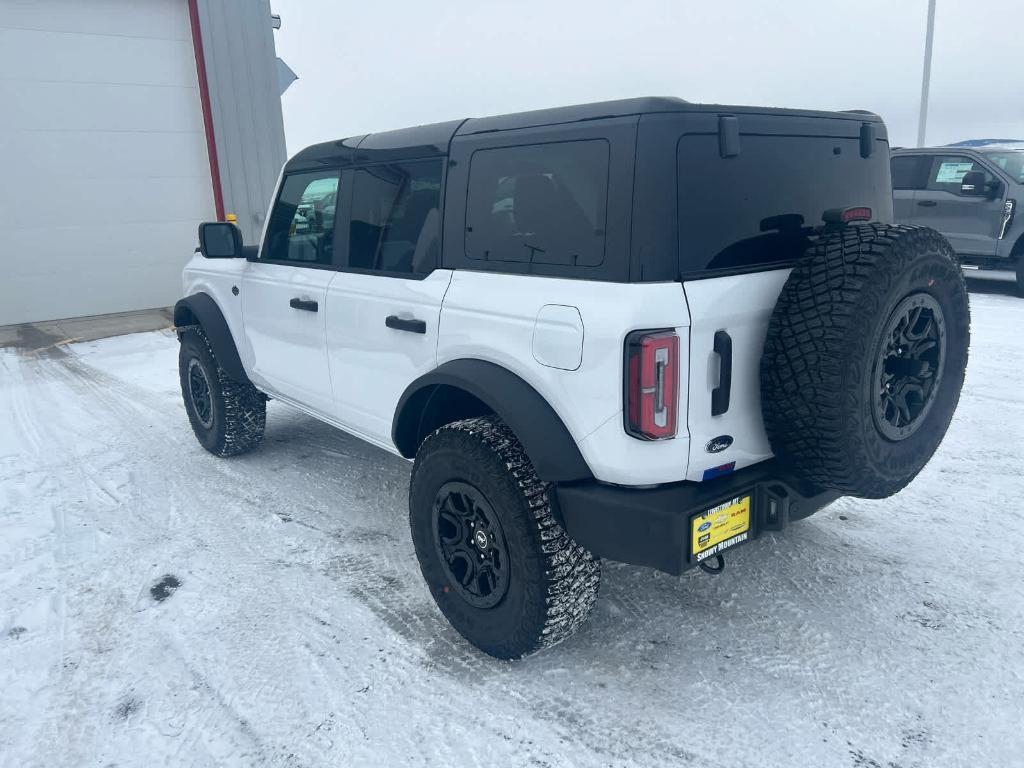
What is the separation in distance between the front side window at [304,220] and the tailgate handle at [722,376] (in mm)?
2070

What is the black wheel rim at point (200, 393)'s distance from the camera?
16.3 ft

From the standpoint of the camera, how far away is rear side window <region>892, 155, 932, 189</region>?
10.1 m

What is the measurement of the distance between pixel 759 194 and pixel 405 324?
1409mm

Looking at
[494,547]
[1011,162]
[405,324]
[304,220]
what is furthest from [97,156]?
[1011,162]

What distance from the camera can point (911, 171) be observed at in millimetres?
10242

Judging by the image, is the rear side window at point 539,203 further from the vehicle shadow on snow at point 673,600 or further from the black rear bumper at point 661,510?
the vehicle shadow on snow at point 673,600

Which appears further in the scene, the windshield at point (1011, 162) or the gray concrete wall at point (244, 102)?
the gray concrete wall at point (244, 102)

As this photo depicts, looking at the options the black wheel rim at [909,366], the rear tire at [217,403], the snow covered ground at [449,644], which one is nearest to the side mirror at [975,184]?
the snow covered ground at [449,644]

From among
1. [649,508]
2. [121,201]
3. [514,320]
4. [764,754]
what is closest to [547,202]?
[514,320]

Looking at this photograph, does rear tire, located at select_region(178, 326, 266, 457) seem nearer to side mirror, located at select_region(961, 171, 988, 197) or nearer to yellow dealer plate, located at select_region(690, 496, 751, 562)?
yellow dealer plate, located at select_region(690, 496, 751, 562)

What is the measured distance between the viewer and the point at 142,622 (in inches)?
121

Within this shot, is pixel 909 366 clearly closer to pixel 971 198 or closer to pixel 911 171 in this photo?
pixel 971 198

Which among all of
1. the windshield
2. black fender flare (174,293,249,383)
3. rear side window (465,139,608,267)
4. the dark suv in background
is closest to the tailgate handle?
rear side window (465,139,608,267)

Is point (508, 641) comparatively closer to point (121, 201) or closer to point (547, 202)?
point (547, 202)
